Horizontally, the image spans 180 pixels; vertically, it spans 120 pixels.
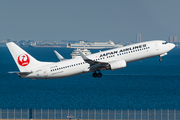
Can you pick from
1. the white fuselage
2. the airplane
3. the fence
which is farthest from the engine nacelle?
the fence

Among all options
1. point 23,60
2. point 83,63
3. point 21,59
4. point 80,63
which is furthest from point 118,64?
point 21,59

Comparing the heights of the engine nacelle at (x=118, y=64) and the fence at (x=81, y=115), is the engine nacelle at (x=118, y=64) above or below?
above

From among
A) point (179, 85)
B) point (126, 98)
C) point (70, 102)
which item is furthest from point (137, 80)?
point (70, 102)

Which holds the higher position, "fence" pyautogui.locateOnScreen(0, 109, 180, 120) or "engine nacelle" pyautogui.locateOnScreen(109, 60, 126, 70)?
"engine nacelle" pyautogui.locateOnScreen(109, 60, 126, 70)

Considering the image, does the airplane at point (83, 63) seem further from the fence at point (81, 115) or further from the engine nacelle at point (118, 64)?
the fence at point (81, 115)

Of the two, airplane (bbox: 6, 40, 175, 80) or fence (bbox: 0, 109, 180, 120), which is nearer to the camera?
airplane (bbox: 6, 40, 175, 80)

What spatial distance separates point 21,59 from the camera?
6894 cm

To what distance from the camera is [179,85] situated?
501 ft

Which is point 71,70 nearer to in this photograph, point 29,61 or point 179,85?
point 29,61

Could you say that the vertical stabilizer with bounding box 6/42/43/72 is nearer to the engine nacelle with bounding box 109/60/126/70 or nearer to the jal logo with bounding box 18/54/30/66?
the jal logo with bounding box 18/54/30/66

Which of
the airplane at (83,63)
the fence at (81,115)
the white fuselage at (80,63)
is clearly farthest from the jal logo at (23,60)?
the fence at (81,115)

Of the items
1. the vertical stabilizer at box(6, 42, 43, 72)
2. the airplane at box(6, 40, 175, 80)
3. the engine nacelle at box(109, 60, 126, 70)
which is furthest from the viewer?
the vertical stabilizer at box(6, 42, 43, 72)

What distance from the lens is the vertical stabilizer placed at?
6800 centimetres

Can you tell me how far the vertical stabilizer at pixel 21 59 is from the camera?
68000mm
